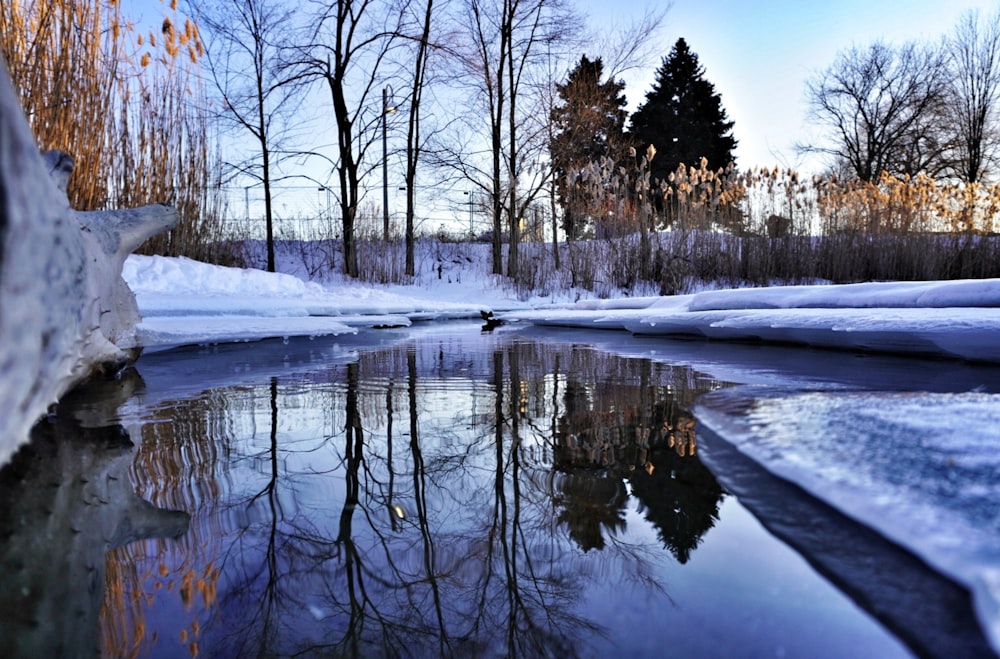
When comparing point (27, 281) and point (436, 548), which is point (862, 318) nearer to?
point (436, 548)

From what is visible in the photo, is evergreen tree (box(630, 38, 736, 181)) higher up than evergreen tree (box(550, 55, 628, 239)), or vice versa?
evergreen tree (box(630, 38, 736, 181))

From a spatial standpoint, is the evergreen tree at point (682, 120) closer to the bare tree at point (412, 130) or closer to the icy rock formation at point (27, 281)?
the bare tree at point (412, 130)

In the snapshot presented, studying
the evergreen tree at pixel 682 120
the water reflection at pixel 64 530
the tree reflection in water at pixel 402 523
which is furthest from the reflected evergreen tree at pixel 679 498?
the evergreen tree at pixel 682 120

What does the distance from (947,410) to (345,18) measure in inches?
448

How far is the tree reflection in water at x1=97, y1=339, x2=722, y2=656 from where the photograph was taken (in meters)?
0.58

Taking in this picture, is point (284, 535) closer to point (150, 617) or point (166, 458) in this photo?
point (150, 617)

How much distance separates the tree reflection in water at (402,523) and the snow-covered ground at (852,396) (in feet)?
0.56

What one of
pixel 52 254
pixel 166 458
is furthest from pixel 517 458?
pixel 52 254

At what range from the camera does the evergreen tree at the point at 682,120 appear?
21797 mm

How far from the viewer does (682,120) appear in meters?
21.9

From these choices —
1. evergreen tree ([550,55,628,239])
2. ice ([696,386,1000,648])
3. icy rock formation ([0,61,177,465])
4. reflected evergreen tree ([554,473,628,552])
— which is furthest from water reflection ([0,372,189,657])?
evergreen tree ([550,55,628,239])

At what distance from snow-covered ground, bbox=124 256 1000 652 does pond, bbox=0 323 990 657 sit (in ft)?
0.13

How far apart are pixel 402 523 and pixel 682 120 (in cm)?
2370

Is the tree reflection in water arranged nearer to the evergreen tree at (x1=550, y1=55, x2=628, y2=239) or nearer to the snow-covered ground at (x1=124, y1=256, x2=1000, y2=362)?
the snow-covered ground at (x1=124, y1=256, x2=1000, y2=362)
